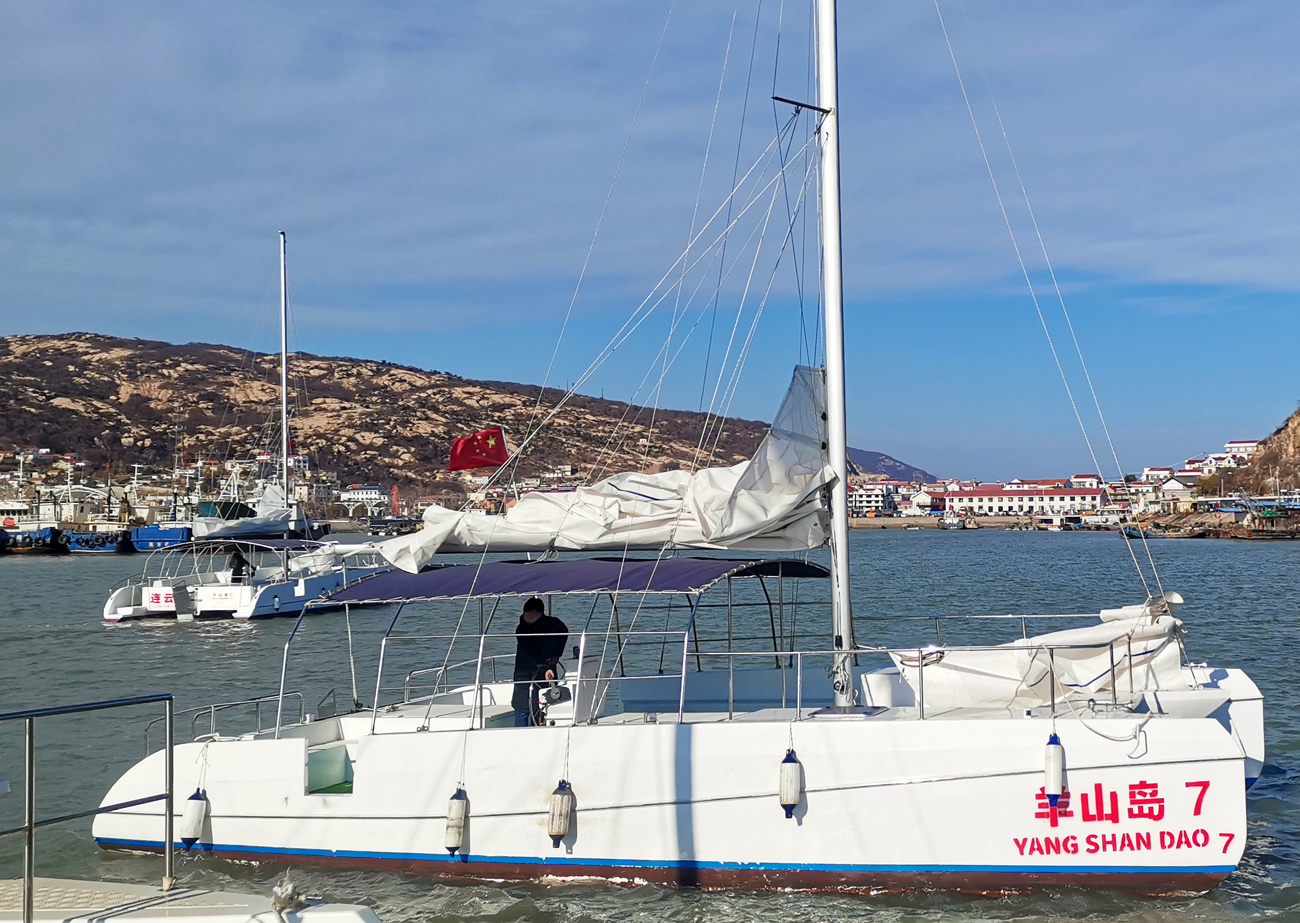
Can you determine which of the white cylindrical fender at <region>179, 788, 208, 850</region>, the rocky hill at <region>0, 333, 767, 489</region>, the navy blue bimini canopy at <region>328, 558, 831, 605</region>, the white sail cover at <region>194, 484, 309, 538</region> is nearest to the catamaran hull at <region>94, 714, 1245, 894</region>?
the white cylindrical fender at <region>179, 788, 208, 850</region>

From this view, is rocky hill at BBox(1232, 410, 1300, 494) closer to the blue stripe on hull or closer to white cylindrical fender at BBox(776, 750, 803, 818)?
the blue stripe on hull

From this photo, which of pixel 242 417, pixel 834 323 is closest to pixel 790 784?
pixel 834 323

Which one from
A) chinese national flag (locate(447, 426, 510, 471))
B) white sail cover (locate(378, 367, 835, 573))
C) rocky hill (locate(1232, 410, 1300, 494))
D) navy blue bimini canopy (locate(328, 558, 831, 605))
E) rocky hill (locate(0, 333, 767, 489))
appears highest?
rocky hill (locate(0, 333, 767, 489))

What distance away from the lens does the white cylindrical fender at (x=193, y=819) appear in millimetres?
10781

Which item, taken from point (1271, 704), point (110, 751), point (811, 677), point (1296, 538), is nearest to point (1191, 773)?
point (811, 677)

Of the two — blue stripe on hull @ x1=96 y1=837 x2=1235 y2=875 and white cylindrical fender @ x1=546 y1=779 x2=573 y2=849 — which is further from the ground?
white cylindrical fender @ x1=546 y1=779 x2=573 y2=849

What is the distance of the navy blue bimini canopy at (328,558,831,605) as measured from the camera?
1030 centimetres

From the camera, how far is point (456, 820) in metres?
9.88

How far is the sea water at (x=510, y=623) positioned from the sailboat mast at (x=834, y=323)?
269 centimetres

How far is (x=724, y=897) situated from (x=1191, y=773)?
3888 millimetres

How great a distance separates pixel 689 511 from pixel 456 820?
3.73 metres

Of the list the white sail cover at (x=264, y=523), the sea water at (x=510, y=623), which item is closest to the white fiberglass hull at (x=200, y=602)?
the sea water at (x=510, y=623)

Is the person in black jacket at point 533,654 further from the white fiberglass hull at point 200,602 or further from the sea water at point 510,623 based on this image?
the white fiberglass hull at point 200,602

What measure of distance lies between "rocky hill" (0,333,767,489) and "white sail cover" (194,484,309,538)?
78.9 m
